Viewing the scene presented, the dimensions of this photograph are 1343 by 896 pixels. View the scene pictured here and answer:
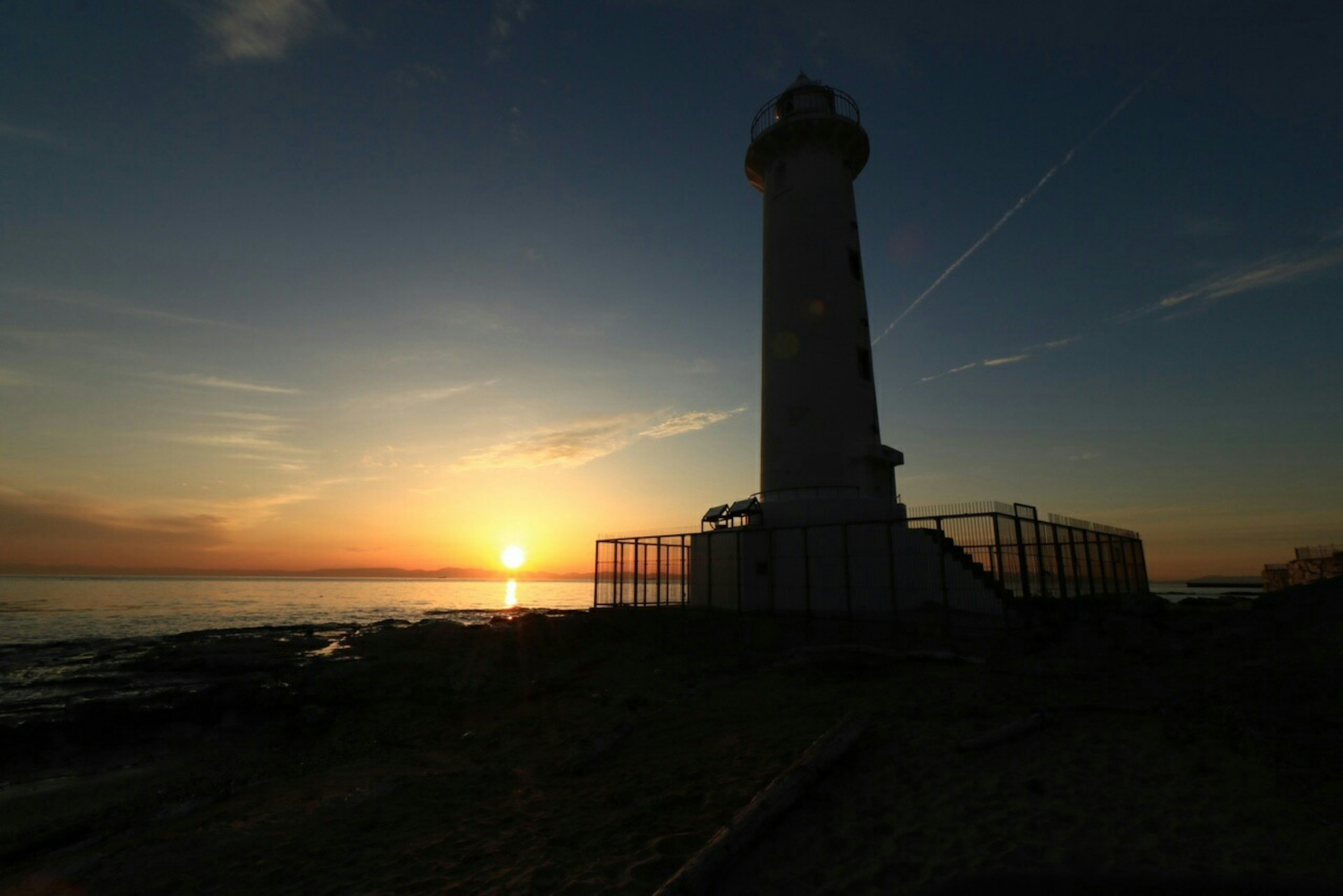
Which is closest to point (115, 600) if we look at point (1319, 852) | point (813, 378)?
point (813, 378)

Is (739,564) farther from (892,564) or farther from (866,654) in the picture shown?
(866,654)

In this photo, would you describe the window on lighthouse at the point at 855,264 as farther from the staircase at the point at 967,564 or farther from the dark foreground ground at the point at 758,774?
the dark foreground ground at the point at 758,774

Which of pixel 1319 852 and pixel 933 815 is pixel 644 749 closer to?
pixel 933 815

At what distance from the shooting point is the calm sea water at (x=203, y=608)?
135 feet

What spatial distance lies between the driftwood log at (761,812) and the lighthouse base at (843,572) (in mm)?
7529

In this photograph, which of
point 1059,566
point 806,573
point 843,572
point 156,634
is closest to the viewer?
point 806,573

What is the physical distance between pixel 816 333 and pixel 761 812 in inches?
681

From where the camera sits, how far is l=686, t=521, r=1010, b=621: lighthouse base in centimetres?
1659

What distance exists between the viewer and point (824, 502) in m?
19.7

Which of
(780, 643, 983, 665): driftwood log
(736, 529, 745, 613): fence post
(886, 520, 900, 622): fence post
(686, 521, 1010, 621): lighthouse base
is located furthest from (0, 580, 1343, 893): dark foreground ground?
(736, 529, 745, 613): fence post

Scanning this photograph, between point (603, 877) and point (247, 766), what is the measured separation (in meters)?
9.50

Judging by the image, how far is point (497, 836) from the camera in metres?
7.06

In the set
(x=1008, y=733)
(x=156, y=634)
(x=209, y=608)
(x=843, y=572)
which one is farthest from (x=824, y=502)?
(x=209, y=608)

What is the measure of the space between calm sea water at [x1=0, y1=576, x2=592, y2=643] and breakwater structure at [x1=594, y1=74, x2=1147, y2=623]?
3153 centimetres
